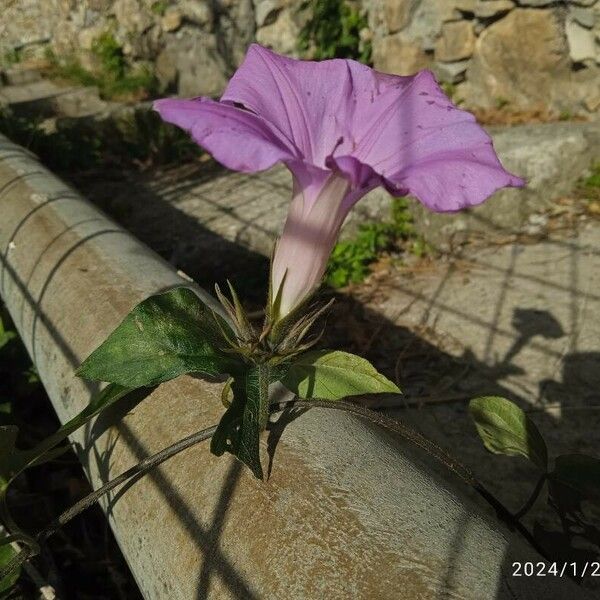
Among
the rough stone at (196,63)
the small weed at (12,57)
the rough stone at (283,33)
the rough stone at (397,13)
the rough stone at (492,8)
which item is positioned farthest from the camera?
the small weed at (12,57)

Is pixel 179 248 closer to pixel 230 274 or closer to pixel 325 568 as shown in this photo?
pixel 230 274

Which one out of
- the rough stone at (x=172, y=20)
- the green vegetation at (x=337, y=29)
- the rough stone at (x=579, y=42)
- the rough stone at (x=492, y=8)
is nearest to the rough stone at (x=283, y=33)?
the green vegetation at (x=337, y=29)

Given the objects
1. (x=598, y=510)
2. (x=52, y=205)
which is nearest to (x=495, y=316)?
(x=598, y=510)

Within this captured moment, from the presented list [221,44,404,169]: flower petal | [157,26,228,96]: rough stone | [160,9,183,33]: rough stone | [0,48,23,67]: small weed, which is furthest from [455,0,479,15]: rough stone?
[0,48,23,67]: small weed

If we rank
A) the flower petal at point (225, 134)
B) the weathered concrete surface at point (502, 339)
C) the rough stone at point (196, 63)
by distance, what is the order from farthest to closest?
1. the rough stone at point (196, 63)
2. the weathered concrete surface at point (502, 339)
3. the flower petal at point (225, 134)

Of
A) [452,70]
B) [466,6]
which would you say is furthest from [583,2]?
[452,70]

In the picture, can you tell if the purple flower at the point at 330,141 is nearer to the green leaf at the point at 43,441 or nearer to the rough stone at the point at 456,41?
the green leaf at the point at 43,441

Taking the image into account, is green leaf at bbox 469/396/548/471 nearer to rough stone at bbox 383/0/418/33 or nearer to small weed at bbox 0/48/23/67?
rough stone at bbox 383/0/418/33
